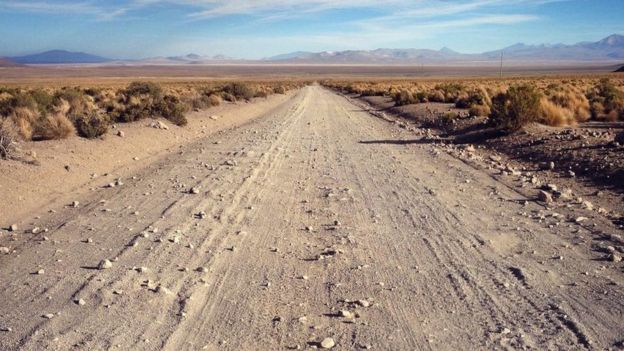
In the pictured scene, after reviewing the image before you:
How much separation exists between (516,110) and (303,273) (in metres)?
13.0

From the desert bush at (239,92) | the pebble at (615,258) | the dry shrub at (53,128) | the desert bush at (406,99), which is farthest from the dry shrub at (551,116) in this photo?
the desert bush at (239,92)

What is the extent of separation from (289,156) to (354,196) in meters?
5.13

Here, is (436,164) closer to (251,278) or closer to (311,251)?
(311,251)

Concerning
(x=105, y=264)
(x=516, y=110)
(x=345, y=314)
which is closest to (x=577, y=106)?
(x=516, y=110)

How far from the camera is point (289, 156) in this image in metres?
15.5

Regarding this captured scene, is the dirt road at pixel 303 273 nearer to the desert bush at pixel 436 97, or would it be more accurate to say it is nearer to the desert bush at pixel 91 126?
the desert bush at pixel 91 126

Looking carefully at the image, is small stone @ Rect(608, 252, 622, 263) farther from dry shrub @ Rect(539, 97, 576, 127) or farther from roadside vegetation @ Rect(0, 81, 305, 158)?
dry shrub @ Rect(539, 97, 576, 127)

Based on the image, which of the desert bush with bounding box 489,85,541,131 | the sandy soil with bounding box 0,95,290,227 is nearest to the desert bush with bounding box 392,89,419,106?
the desert bush with bounding box 489,85,541,131

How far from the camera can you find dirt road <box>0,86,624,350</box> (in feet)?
16.8

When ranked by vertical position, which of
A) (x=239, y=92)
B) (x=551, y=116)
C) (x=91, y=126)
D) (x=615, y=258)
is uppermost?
(x=551, y=116)

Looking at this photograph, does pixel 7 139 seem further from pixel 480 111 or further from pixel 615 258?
pixel 480 111

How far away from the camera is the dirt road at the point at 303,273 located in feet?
16.8

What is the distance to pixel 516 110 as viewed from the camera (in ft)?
57.4

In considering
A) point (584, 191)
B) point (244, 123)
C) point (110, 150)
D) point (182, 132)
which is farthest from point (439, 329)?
point (244, 123)
